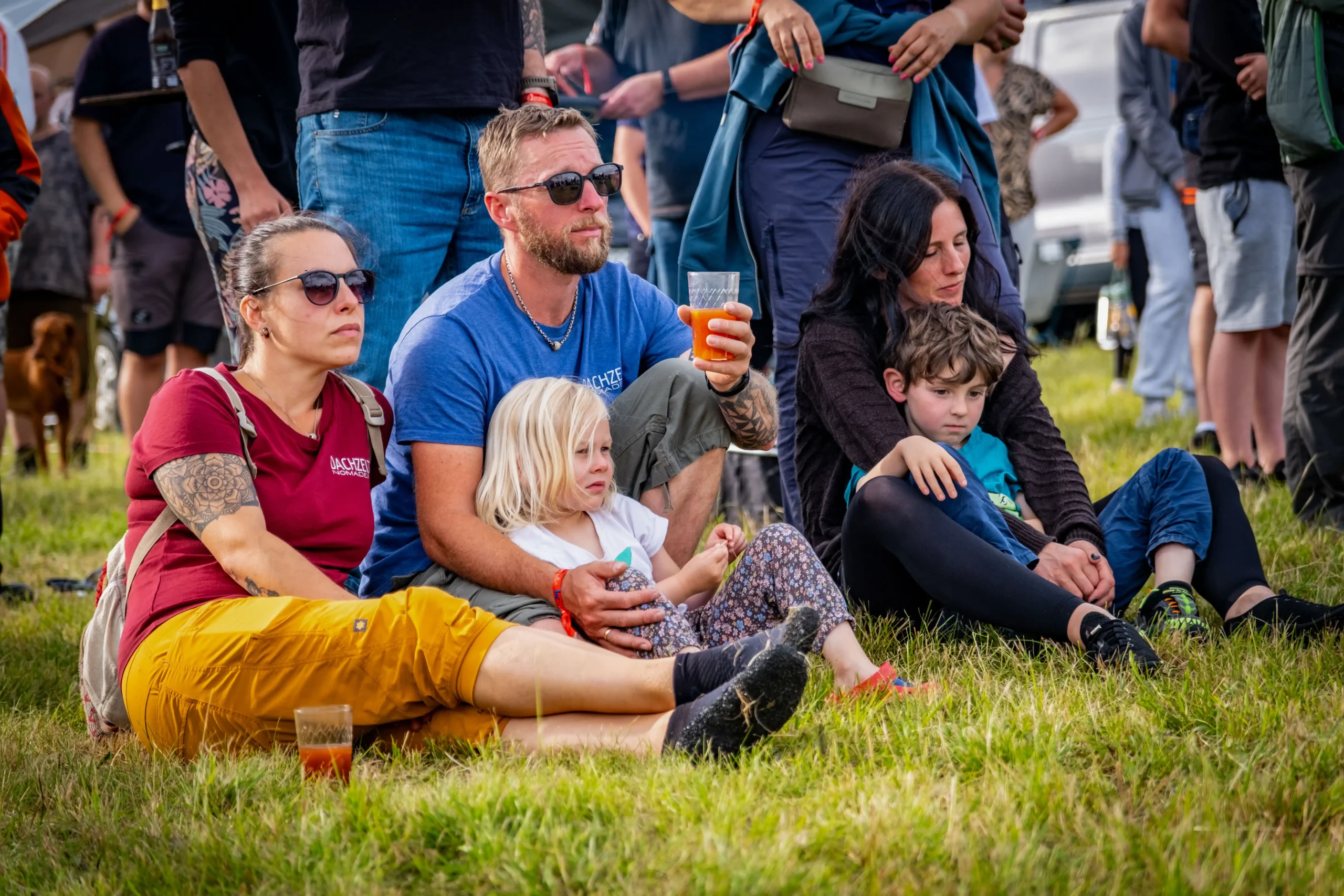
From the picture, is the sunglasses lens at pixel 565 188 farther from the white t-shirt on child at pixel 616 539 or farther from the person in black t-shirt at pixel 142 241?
the person in black t-shirt at pixel 142 241

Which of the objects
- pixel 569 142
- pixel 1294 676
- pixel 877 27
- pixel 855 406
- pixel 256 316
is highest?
pixel 877 27

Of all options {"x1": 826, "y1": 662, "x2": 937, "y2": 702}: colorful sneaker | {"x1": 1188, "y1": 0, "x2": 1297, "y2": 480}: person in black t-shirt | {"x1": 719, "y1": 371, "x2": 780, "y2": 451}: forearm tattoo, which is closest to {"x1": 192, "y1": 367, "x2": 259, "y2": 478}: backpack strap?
{"x1": 719, "y1": 371, "x2": 780, "y2": 451}: forearm tattoo

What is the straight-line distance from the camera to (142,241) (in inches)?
274

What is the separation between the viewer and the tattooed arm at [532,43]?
14.7ft

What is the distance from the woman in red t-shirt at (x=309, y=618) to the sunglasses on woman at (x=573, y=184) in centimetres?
52

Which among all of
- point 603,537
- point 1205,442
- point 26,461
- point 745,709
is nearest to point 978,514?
point 603,537

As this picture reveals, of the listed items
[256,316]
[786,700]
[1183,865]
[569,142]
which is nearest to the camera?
[1183,865]

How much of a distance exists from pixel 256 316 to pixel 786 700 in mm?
1621

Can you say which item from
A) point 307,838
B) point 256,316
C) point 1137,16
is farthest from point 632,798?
point 1137,16

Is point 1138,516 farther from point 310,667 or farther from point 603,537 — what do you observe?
point 310,667

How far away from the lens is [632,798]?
2469mm

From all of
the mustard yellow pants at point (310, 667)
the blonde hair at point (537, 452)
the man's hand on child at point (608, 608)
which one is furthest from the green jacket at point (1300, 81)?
the mustard yellow pants at point (310, 667)

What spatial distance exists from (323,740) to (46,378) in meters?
6.62

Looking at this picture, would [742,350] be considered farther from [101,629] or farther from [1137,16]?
[1137,16]
